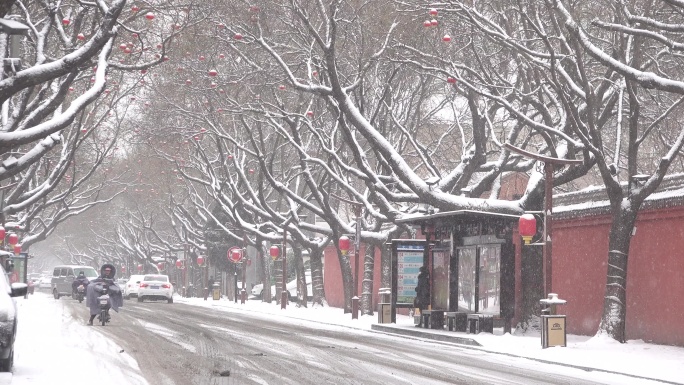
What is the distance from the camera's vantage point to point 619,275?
21.5 m

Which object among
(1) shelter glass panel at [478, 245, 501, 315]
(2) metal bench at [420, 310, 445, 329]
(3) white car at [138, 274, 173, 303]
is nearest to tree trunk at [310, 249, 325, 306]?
(3) white car at [138, 274, 173, 303]

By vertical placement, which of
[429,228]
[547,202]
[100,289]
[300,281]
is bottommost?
[100,289]

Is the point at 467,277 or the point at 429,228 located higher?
the point at 429,228

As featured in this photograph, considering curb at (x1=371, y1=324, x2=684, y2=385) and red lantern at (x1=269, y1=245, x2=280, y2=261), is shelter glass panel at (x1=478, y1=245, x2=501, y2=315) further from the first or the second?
red lantern at (x1=269, y1=245, x2=280, y2=261)

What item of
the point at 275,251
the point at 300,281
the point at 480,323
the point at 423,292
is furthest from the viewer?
the point at 275,251

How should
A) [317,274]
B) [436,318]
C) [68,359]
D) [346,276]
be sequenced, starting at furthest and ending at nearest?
1. [317,274]
2. [346,276]
3. [436,318]
4. [68,359]

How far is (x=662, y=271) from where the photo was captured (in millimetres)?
22094

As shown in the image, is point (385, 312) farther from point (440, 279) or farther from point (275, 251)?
point (275, 251)

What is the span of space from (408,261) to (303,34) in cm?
690

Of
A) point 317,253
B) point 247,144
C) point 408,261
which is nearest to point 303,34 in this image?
point 408,261

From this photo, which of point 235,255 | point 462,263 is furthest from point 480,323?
point 235,255

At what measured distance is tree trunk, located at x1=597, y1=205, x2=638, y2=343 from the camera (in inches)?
846

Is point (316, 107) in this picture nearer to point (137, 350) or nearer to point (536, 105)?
point (536, 105)

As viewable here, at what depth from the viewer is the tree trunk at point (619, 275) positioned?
70.5 ft
